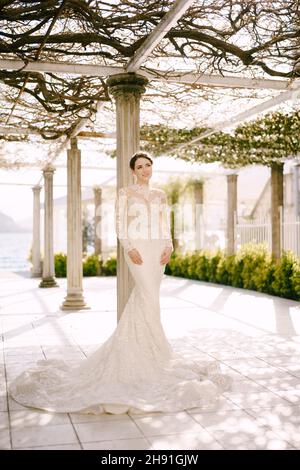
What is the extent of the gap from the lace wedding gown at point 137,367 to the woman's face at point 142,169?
0.09 m

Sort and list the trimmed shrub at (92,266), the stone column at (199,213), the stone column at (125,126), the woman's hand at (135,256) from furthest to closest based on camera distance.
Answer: the trimmed shrub at (92,266), the stone column at (199,213), the stone column at (125,126), the woman's hand at (135,256)

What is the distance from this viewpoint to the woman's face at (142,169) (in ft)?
16.8

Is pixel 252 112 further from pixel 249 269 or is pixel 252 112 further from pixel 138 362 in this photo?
pixel 249 269

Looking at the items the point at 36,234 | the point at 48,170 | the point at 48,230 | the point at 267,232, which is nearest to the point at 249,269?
the point at 267,232

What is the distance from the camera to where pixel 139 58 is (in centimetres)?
573

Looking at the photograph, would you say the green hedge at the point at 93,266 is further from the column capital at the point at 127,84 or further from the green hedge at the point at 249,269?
the column capital at the point at 127,84

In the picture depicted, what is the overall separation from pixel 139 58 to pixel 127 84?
1.13 ft

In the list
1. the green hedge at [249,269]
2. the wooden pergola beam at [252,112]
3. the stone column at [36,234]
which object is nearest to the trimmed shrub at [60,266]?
the stone column at [36,234]

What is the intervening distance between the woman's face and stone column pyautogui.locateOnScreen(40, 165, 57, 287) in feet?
32.6

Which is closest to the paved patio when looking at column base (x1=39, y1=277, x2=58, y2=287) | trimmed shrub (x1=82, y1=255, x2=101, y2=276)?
column base (x1=39, y1=277, x2=58, y2=287)

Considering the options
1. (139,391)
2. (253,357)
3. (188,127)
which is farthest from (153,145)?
(139,391)

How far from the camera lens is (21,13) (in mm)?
5055

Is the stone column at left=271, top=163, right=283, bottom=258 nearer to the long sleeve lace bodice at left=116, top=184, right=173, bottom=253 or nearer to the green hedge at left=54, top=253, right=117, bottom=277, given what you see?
the green hedge at left=54, top=253, right=117, bottom=277
